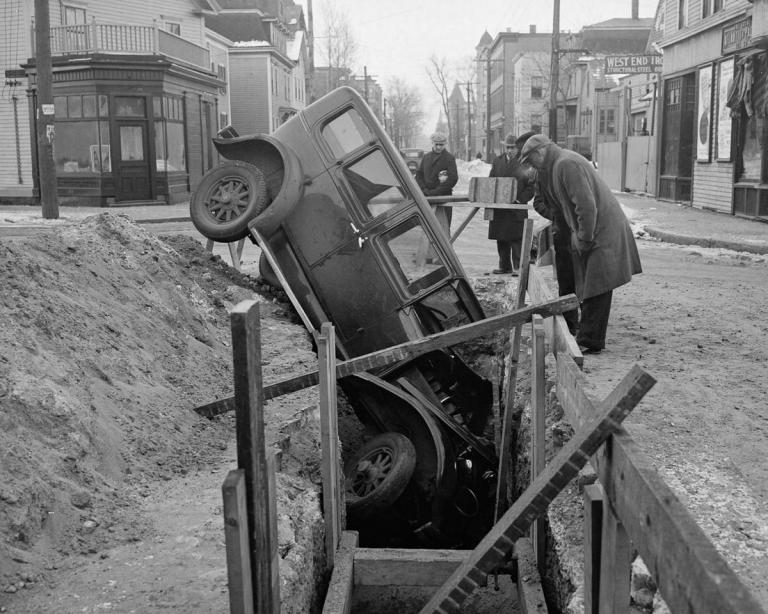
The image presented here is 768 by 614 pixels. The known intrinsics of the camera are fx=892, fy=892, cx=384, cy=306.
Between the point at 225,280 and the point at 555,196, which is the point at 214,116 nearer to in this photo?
the point at 225,280

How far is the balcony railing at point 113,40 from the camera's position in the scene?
79.4 ft

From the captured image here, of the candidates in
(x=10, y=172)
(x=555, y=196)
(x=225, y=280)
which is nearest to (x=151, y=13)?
(x=10, y=172)

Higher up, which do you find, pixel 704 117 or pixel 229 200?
pixel 704 117

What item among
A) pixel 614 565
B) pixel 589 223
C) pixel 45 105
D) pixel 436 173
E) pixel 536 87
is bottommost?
pixel 614 565

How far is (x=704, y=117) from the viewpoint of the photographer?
2064 centimetres

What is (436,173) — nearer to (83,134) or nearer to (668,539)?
(668,539)

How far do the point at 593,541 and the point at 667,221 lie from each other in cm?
1665

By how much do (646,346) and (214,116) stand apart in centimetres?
2608

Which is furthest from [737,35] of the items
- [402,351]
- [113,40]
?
[113,40]

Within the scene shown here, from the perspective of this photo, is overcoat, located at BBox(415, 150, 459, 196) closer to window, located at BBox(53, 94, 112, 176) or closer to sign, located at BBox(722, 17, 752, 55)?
sign, located at BBox(722, 17, 752, 55)

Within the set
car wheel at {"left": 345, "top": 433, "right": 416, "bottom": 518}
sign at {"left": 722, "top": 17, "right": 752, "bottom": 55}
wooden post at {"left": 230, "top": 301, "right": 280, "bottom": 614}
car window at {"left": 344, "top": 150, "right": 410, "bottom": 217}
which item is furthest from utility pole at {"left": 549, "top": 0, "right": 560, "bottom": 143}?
wooden post at {"left": 230, "top": 301, "right": 280, "bottom": 614}

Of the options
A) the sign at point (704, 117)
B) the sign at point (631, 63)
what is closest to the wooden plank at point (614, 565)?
the sign at point (704, 117)

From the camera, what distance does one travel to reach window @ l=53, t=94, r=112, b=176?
23906mm

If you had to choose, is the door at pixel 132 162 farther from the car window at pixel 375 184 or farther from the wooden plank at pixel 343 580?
the wooden plank at pixel 343 580
